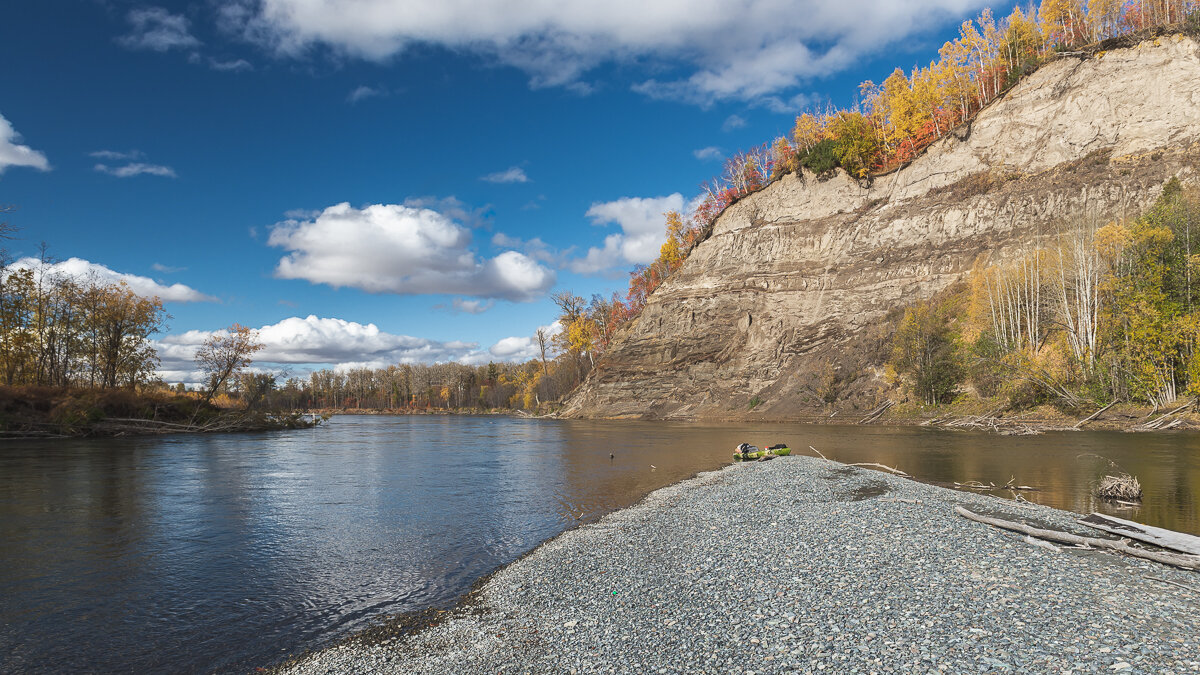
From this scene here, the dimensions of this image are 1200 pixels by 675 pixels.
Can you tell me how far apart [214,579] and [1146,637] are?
12.0 m

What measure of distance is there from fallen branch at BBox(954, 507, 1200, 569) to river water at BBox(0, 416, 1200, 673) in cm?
327

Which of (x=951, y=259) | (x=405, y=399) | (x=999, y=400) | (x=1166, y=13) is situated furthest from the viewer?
(x=405, y=399)

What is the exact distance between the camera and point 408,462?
80.2 ft

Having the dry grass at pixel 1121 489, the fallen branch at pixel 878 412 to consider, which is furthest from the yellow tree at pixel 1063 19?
the dry grass at pixel 1121 489

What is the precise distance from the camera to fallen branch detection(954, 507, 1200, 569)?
271 inches

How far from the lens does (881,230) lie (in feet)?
153

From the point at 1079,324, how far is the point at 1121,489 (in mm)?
23041

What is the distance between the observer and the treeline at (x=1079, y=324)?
25781 mm

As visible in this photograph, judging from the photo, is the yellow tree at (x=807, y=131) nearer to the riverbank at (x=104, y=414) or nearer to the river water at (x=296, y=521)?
the river water at (x=296, y=521)

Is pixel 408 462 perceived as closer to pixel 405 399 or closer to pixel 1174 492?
pixel 1174 492

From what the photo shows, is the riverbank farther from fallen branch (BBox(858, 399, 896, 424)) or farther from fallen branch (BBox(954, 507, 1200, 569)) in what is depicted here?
fallen branch (BBox(858, 399, 896, 424))

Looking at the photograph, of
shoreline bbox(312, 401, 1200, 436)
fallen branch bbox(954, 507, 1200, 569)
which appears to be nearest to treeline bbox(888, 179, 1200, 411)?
shoreline bbox(312, 401, 1200, 436)

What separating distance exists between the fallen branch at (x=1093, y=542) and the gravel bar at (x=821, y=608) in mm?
180

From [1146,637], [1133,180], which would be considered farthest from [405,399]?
[1146,637]
